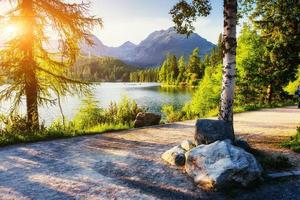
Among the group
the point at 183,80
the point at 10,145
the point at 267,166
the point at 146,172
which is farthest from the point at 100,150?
the point at 183,80

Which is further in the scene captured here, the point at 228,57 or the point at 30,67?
the point at 30,67

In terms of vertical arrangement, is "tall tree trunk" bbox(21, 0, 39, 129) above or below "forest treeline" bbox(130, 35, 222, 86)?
below

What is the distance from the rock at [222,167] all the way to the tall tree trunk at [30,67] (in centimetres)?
939

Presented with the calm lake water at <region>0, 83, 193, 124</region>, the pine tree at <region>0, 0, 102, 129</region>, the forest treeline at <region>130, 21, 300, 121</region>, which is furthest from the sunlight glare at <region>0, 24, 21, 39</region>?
the forest treeline at <region>130, 21, 300, 121</region>

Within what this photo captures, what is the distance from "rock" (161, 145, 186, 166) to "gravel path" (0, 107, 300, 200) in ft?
0.87

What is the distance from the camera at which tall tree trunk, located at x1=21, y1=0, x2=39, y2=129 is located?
1502 cm

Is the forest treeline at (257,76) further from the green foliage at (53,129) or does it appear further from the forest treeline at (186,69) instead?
the forest treeline at (186,69)

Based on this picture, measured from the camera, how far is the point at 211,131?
9789 mm

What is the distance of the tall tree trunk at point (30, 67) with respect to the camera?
49.3 feet

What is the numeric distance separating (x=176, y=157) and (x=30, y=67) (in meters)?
9.00

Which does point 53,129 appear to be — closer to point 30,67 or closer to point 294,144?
point 30,67

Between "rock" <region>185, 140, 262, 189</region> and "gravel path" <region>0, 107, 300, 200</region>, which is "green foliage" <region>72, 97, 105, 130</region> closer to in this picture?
"gravel path" <region>0, 107, 300, 200</region>

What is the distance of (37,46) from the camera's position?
15844 millimetres

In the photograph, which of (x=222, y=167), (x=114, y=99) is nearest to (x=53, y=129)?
(x=222, y=167)
